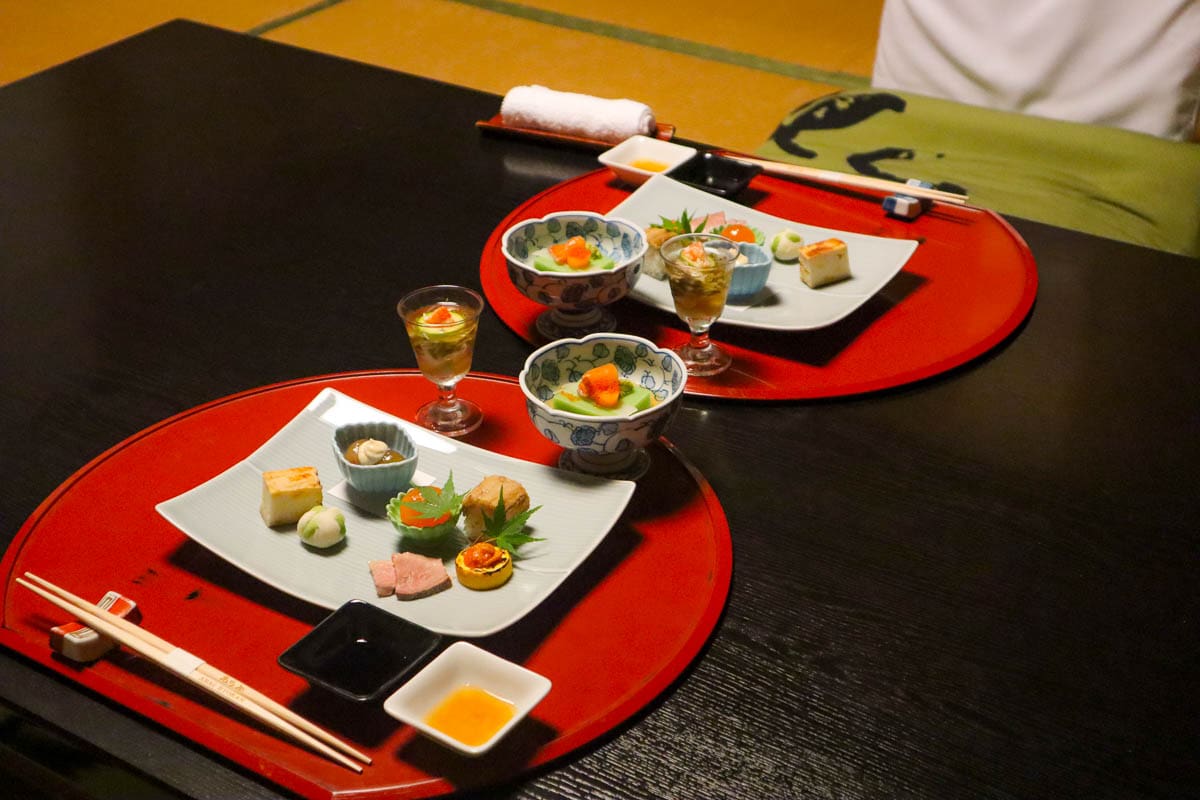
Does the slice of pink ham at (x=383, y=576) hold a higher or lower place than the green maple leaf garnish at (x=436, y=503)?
lower

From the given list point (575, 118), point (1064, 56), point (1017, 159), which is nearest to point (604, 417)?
point (575, 118)

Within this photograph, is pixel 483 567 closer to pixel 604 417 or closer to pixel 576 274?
pixel 604 417

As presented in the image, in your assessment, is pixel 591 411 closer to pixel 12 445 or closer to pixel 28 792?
pixel 12 445

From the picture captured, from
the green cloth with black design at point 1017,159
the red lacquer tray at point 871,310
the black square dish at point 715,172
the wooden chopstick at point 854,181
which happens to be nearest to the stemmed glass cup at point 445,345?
the red lacquer tray at point 871,310

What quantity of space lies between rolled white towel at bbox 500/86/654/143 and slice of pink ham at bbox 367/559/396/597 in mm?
1227

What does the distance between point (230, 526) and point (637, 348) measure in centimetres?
50

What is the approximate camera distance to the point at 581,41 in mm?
4816

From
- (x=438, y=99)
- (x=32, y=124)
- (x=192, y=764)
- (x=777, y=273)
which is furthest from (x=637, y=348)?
(x=32, y=124)

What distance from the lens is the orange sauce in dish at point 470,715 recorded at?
933mm

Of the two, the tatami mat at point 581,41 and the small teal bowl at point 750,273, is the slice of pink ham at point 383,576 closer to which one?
the small teal bowl at point 750,273

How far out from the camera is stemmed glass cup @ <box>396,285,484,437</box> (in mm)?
1321

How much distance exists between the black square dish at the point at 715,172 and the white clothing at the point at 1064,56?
1.22 meters

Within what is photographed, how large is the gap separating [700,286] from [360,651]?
65 centimetres

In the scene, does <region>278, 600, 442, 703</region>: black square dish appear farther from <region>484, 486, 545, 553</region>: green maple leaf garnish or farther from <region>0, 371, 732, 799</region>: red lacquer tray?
<region>484, 486, 545, 553</region>: green maple leaf garnish
